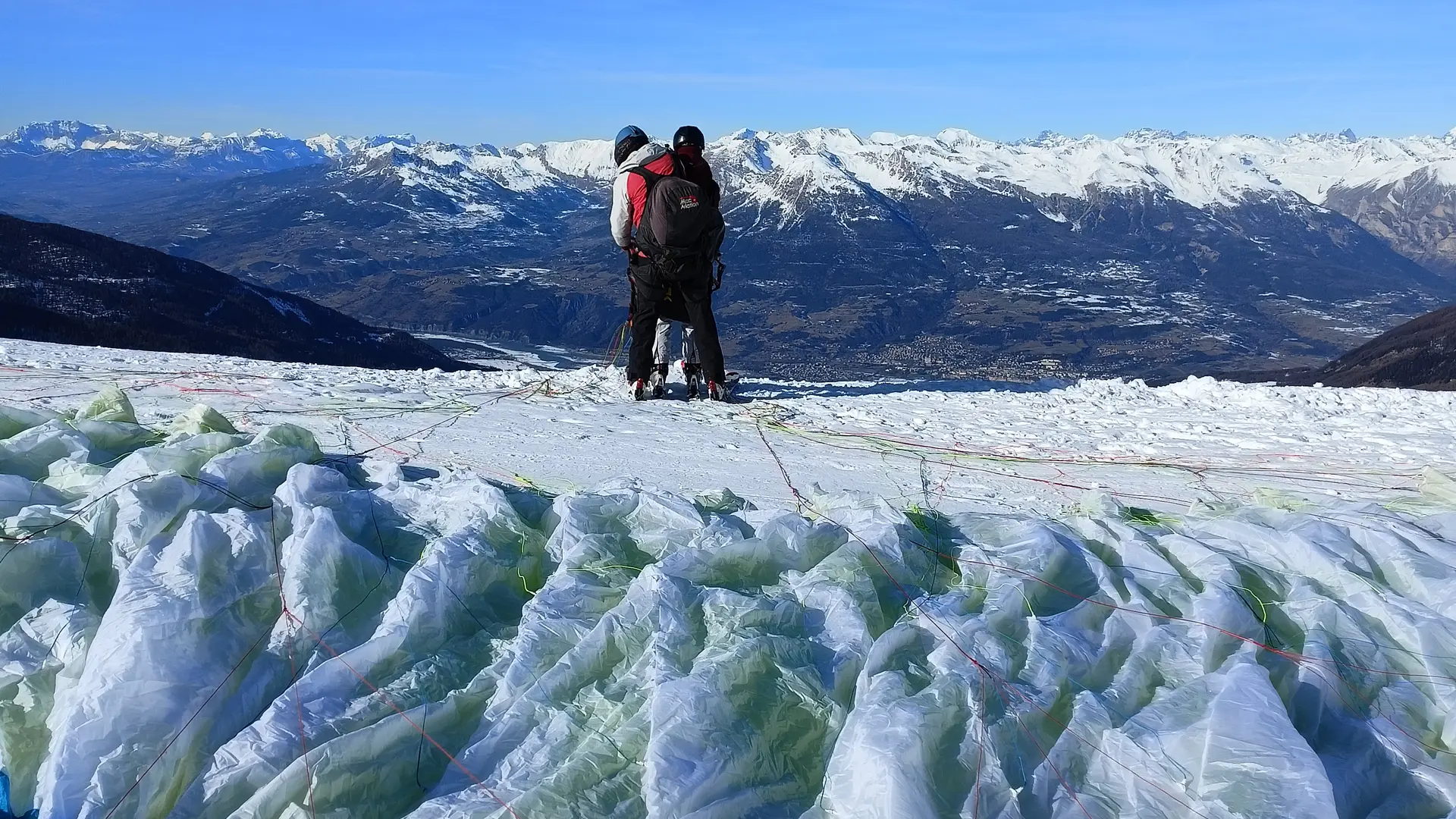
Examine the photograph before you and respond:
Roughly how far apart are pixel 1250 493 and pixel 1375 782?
12.4ft

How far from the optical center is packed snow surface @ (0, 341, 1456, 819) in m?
2.95

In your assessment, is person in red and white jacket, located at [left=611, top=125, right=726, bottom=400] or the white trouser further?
the white trouser

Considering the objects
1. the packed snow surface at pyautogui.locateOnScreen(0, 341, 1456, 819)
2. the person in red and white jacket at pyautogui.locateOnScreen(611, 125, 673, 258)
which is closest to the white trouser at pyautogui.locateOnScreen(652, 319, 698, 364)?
the person in red and white jacket at pyautogui.locateOnScreen(611, 125, 673, 258)

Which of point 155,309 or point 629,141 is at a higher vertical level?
point 629,141

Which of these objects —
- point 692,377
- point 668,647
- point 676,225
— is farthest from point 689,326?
point 668,647

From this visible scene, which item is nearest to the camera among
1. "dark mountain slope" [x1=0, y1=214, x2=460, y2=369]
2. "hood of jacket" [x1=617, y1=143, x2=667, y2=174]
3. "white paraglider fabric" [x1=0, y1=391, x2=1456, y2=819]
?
"white paraglider fabric" [x1=0, y1=391, x2=1456, y2=819]

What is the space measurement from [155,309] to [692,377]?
96714 millimetres

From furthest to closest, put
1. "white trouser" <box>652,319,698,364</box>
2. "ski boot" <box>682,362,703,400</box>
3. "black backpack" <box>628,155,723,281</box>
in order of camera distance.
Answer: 1. "ski boot" <box>682,362,703,400</box>
2. "white trouser" <box>652,319,698,364</box>
3. "black backpack" <box>628,155,723,281</box>

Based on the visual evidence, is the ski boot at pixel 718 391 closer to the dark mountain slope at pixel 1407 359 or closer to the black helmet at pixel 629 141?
the black helmet at pixel 629 141

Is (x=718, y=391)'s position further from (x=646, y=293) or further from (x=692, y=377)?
(x=646, y=293)

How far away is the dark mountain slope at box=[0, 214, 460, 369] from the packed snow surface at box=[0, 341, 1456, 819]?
258ft

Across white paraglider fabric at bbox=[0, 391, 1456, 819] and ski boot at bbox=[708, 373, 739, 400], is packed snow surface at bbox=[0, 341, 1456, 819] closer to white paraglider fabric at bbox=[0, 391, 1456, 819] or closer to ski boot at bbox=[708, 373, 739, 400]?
white paraglider fabric at bbox=[0, 391, 1456, 819]

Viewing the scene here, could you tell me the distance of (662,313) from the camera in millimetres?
9234

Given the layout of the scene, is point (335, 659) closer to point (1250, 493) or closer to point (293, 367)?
point (1250, 493)
